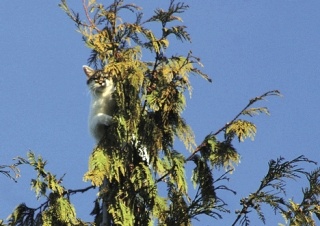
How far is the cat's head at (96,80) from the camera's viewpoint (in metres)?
7.82

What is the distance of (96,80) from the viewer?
7988 millimetres

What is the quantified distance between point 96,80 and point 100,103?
210mm

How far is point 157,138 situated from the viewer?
23.2 feet

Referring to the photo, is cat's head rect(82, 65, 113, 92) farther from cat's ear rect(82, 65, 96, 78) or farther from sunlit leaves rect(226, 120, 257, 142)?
sunlit leaves rect(226, 120, 257, 142)

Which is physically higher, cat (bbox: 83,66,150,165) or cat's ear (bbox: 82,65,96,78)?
A: cat's ear (bbox: 82,65,96,78)

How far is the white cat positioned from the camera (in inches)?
306

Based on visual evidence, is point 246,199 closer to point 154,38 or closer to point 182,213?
point 182,213

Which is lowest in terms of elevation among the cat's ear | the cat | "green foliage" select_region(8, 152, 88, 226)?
"green foliage" select_region(8, 152, 88, 226)

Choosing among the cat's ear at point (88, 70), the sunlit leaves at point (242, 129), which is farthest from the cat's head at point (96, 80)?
the sunlit leaves at point (242, 129)

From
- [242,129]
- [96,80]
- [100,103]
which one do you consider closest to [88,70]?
[96,80]

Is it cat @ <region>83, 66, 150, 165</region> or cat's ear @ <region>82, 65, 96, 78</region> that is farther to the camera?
cat's ear @ <region>82, 65, 96, 78</region>

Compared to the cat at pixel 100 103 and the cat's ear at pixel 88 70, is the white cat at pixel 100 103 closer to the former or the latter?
the cat at pixel 100 103

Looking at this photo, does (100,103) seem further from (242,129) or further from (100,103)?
(242,129)

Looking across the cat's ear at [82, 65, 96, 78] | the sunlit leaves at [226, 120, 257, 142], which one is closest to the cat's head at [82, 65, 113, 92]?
the cat's ear at [82, 65, 96, 78]
